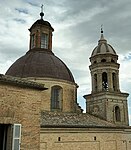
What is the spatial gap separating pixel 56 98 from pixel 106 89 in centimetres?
650

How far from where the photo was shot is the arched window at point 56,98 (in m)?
25.0

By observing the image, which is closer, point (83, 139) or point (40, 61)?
point (83, 139)

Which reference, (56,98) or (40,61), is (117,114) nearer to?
(56,98)

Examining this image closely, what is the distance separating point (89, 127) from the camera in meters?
22.3

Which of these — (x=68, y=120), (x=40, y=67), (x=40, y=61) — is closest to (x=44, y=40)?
(x=40, y=61)

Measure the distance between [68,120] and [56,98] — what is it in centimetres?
353

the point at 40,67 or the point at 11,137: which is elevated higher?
the point at 40,67

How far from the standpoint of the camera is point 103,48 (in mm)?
29422

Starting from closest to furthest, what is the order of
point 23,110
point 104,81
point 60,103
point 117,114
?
point 23,110, point 60,103, point 117,114, point 104,81

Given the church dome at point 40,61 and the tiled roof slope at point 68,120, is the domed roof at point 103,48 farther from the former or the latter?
the tiled roof slope at point 68,120

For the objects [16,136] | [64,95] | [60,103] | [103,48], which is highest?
[103,48]

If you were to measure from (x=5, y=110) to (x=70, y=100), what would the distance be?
15.6 m

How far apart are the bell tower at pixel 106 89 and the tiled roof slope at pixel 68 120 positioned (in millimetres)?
2308

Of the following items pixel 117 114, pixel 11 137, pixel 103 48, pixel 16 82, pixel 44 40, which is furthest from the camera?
pixel 44 40
